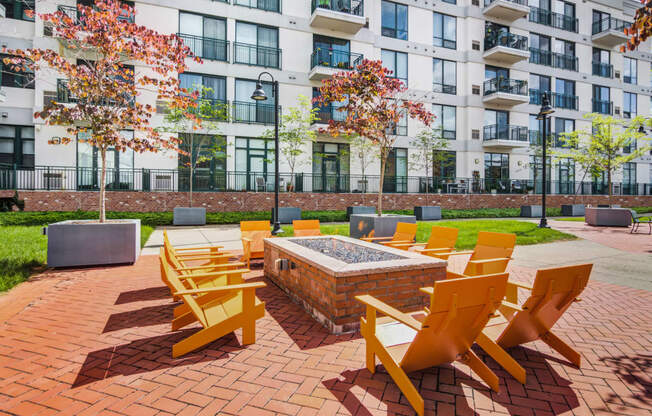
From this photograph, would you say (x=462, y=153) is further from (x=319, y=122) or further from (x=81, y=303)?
(x=81, y=303)

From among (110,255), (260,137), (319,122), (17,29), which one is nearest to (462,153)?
(319,122)

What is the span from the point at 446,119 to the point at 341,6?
10.1 metres

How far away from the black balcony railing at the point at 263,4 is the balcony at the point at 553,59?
19.6 m

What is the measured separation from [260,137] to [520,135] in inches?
747

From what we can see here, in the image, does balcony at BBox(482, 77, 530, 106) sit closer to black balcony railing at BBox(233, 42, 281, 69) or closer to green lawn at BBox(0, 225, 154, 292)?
black balcony railing at BBox(233, 42, 281, 69)

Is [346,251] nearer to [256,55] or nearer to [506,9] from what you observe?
[256,55]

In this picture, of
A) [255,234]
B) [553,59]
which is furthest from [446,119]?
[255,234]

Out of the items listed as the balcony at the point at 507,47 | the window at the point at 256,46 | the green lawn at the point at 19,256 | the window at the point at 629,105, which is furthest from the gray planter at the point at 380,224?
the window at the point at 629,105

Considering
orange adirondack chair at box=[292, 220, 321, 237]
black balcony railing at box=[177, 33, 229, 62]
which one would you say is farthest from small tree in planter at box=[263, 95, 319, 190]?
orange adirondack chair at box=[292, 220, 321, 237]

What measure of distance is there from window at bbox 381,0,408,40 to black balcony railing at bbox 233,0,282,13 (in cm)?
702

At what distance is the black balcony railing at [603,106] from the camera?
91.8 feet

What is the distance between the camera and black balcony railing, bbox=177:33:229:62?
17906 mm

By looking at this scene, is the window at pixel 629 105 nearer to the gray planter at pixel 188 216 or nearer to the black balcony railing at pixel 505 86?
the black balcony railing at pixel 505 86

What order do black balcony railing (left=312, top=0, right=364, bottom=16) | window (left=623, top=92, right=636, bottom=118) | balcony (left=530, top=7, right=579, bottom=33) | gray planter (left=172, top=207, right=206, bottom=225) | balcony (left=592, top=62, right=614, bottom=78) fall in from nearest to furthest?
1. gray planter (left=172, top=207, right=206, bottom=225)
2. black balcony railing (left=312, top=0, right=364, bottom=16)
3. balcony (left=530, top=7, right=579, bottom=33)
4. balcony (left=592, top=62, right=614, bottom=78)
5. window (left=623, top=92, right=636, bottom=118)
